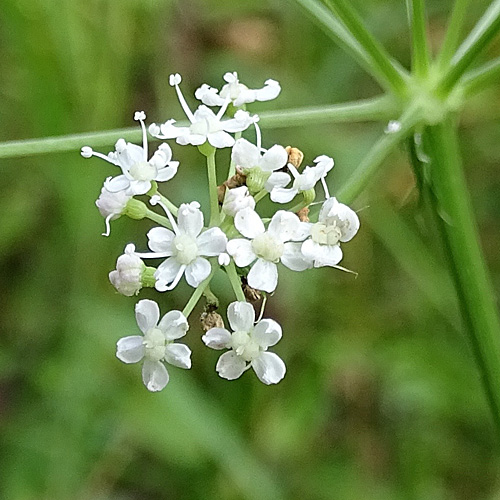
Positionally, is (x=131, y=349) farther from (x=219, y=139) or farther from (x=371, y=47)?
(x=371, y=47)

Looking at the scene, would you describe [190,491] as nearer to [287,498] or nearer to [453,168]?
[287,498]

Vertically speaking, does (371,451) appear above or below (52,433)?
above

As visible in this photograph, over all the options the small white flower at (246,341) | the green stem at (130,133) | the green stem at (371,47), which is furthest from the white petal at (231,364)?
the green stem at (371,47)

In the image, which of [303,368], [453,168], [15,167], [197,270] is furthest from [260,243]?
[15,167]

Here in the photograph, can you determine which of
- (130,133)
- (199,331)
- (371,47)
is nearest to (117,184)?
(130,133)

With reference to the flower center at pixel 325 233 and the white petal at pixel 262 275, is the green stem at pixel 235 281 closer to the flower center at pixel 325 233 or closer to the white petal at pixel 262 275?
the white petal at pixel 262 275

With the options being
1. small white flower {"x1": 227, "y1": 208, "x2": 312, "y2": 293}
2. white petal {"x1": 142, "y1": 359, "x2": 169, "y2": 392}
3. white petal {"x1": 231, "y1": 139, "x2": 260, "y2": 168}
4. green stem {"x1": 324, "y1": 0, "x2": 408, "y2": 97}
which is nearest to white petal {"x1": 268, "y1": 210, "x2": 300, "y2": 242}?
small white flower {"x1": 227, "y1": 208, "x2": 312, "y2": 293}
